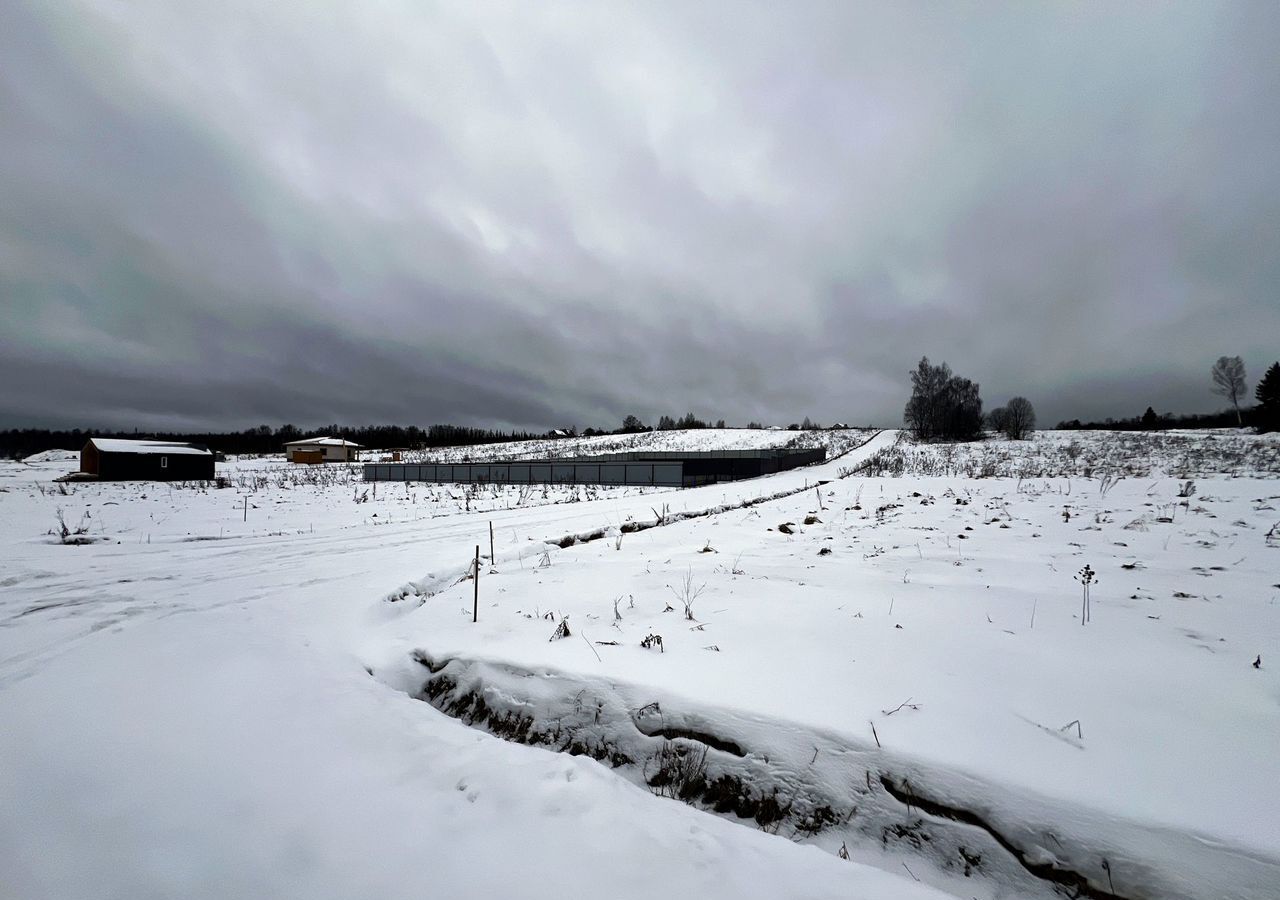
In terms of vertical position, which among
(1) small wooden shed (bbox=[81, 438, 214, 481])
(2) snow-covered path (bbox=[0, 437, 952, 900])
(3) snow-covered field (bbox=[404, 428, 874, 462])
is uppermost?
(3) snow-covered field (bbox=[404, 428, 874, 462])

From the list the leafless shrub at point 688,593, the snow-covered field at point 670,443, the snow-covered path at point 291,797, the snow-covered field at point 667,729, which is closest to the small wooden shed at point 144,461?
the snow-covered field at point 670,443

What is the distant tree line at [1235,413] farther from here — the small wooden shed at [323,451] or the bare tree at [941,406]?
the small wooden shed at [323,451]

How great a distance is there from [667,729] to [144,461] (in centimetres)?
4620

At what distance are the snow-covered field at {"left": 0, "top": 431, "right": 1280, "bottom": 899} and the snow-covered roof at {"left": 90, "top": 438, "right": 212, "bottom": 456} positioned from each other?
37.0 metres

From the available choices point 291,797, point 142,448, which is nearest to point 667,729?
point 291,797

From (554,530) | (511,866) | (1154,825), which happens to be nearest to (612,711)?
A: (511,866)

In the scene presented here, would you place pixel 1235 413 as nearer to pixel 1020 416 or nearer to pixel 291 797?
pixel 1020 416

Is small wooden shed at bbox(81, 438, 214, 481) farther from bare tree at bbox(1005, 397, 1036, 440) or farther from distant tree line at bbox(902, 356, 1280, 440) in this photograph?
bare tree at bbox(1005, 397, 1036, 440)

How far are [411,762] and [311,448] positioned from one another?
259 feet

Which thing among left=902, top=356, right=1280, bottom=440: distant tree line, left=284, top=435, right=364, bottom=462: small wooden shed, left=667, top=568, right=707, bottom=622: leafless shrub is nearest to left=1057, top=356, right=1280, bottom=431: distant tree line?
left=902, top=356, right=1280, bottom=440: distant tree line

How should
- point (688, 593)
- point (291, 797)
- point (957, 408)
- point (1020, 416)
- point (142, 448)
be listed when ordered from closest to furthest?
point (291, 797)
point (688, 593)
point (142, 448)
point (957, 408)
point (1020, 416)

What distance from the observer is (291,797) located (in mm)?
2654

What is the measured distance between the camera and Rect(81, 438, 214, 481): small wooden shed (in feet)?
108

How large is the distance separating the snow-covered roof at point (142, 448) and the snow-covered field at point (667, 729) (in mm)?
37010
